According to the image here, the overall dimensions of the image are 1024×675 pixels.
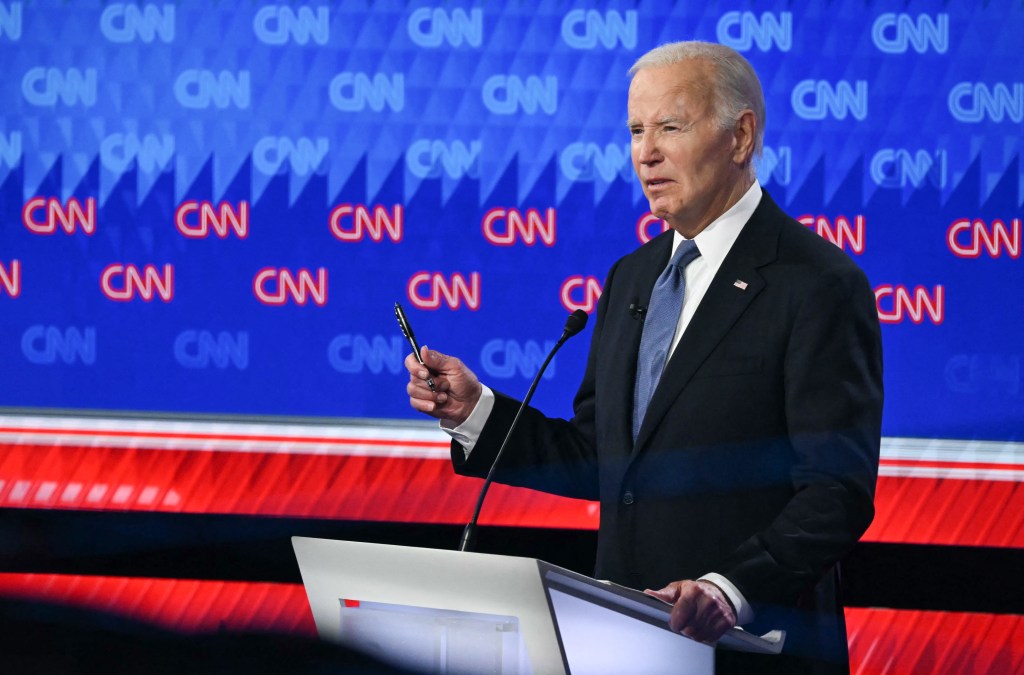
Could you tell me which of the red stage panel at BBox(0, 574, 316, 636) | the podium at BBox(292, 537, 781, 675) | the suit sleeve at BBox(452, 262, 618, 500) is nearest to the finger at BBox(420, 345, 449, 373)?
the suit sleeve at BBox(452, 262, 618, 500)

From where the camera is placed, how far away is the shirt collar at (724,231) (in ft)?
5.79

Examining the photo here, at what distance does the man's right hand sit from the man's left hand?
46 centimetres

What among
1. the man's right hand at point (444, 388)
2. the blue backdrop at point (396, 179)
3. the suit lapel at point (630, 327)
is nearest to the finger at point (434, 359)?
the man's right hand at point (444, 388)

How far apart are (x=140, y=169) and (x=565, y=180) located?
1.01 metres

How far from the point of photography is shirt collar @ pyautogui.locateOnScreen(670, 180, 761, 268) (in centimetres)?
176

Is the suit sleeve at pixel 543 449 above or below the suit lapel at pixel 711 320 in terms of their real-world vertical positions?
below

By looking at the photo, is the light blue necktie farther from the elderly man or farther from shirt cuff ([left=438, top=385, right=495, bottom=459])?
shirt cuff ([left=438, top=385, right=495, bottom=459])

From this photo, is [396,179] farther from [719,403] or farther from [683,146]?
[719,403]

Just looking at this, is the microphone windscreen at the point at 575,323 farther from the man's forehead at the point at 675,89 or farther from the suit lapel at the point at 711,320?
the man's forehead at the point at 675,89

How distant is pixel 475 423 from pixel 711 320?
1.22 ft

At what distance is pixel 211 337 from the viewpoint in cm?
276

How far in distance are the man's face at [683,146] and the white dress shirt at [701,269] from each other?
0.07ft

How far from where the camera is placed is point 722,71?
1747mm

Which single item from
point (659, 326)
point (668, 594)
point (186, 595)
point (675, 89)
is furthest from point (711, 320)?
point (186, 595)
